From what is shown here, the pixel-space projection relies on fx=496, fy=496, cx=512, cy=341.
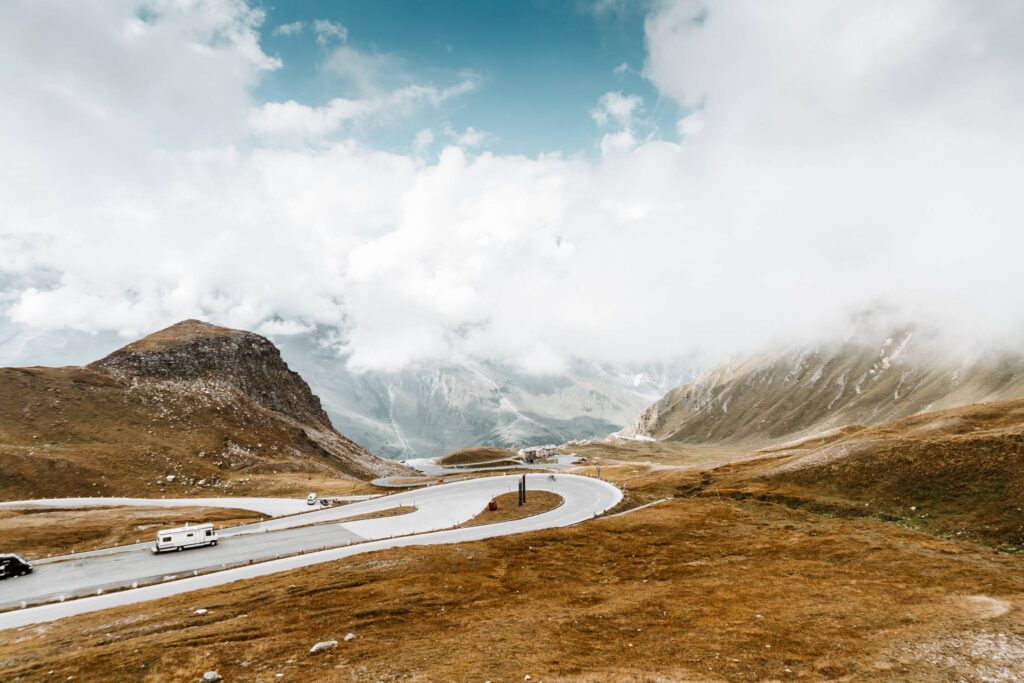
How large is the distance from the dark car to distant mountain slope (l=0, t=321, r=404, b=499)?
214ft

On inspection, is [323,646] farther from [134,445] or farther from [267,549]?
[134,445]

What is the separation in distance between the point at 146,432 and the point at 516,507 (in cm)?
12301

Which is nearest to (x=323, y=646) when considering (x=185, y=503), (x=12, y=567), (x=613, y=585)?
(x=613, y=585)

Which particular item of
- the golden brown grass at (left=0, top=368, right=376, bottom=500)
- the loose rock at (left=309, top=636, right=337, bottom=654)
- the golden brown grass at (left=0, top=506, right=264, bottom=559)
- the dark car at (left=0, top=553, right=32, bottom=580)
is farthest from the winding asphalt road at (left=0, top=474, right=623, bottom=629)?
the golden brown grass at (left=0, top=368, right=376, bottom=500)

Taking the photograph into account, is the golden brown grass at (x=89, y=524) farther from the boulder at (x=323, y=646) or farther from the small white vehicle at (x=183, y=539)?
the boulder at (x=323, y=646)

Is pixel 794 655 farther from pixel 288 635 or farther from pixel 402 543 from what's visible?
pixel 402 543

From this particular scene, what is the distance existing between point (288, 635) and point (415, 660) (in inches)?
413

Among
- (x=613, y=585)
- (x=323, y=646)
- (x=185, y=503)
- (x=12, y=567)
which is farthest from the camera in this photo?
(x=185, y=503)

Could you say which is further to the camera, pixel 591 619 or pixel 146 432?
pixel 146 432

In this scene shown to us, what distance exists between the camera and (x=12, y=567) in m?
54.1

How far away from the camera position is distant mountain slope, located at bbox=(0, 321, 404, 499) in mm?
113062

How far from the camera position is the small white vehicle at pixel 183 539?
204 ft

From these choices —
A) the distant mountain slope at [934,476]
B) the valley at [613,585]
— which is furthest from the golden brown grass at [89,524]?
the distant mountain slope at [934,476]

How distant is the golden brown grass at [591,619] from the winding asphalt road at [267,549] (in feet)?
21.4
